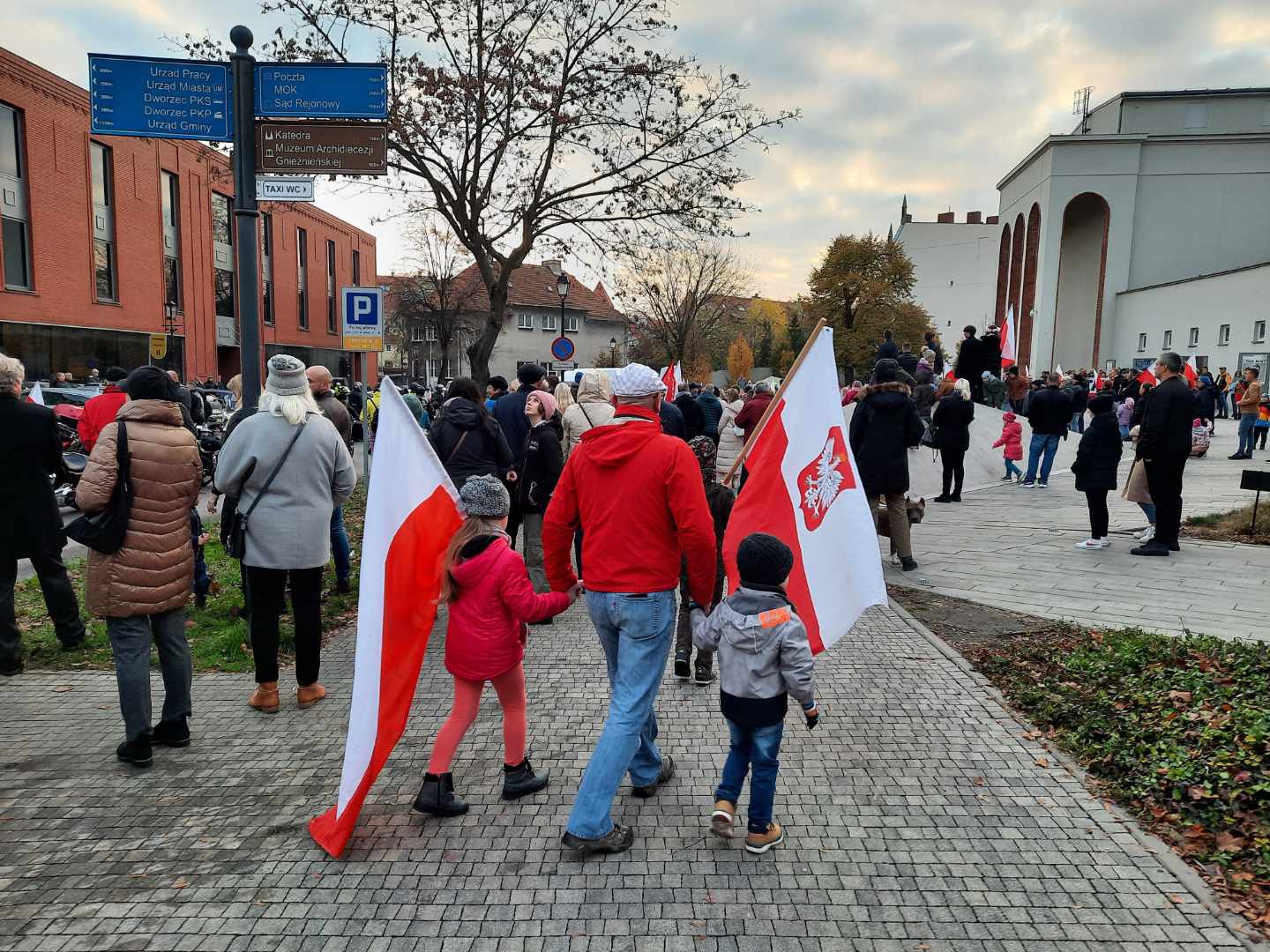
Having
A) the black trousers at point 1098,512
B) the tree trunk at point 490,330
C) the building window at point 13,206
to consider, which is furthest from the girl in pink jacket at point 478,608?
the building window at point 13,206

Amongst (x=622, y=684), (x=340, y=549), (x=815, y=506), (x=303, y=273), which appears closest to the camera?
(x=622, y=684)

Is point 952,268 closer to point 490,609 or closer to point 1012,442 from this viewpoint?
point 1012,442

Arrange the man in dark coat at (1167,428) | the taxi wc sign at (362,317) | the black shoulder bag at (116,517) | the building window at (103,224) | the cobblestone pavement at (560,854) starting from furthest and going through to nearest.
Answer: the building window at (103,224)
the taxi wc sign at (362,317)
the man in dark coat at (1167,428)
the black shoulder bag at (116,517)
the cobblestone pavement at (560,854)

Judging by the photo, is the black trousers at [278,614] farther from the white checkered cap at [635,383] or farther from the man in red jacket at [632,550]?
the white checkered cap at [635,383]

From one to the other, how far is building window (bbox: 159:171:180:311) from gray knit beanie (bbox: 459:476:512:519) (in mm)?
39528

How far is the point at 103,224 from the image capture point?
3359cm

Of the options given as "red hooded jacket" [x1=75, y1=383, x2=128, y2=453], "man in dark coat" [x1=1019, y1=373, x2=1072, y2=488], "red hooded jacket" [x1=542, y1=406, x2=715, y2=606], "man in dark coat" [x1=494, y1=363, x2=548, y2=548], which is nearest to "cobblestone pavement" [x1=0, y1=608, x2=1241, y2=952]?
"red hooded jacket" [x1=542, y1=406, x2=715, y2=606]

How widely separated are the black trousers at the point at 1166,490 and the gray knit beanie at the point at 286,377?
27.1 feet

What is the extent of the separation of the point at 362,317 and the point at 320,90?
4.86m

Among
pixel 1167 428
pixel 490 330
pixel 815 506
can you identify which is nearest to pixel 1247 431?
pixel 1167 428

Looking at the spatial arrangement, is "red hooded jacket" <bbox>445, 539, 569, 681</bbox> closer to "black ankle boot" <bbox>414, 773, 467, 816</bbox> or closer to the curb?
"black ankle boot" <bbox>414, 773, 467, 816</bbox>

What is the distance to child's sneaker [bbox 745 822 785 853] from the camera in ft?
11.9

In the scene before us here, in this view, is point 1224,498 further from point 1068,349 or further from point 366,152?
point 1068,349

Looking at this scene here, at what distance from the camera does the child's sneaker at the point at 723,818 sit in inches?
145
